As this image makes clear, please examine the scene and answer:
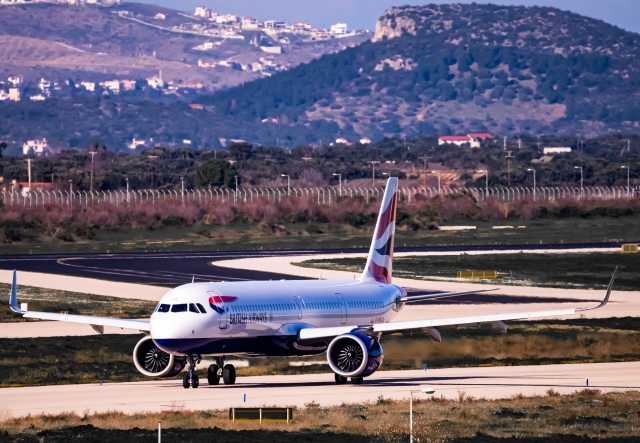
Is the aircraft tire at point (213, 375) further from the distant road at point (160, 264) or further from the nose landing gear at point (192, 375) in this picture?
the distant road at point (160, 264)

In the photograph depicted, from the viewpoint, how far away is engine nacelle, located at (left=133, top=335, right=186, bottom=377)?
4769cm

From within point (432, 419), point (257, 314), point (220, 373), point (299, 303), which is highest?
point (299, 303)

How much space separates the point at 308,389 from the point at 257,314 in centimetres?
339

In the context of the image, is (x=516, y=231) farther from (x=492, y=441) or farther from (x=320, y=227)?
(x=492, y=441)

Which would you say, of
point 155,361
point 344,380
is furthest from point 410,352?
point 155,361

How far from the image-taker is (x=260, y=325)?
4706 cm

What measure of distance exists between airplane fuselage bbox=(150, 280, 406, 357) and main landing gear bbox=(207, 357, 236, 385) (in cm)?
133

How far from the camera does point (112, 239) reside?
152 metres

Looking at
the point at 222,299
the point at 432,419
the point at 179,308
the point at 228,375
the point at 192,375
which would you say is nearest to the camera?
the point at 432,419

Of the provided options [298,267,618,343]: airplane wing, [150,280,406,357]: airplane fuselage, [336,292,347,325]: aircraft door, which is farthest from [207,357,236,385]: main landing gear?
[336,292,347,325]: aircraft door

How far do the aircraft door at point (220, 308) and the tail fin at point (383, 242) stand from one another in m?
11.2

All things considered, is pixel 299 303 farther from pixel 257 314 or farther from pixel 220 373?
pixel 220 373

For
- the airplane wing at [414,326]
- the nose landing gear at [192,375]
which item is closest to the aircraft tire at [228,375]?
the nose landing gear at [192,375]

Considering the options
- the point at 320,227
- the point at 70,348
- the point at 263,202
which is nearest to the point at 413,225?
the point at 320,227
